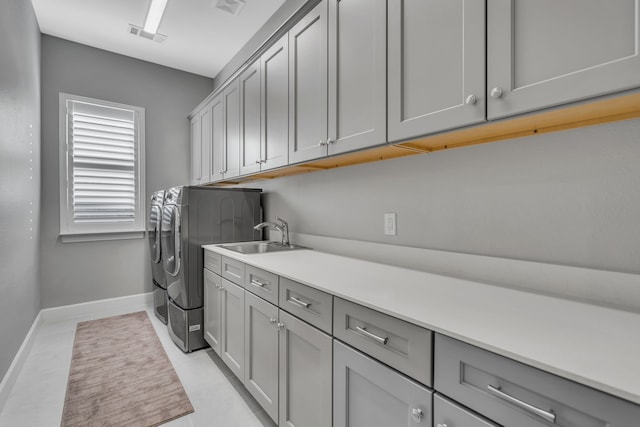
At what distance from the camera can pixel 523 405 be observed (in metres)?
0.62

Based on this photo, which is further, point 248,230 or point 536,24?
point 248,230

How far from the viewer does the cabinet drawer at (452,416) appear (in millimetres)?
696

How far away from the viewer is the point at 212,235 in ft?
8.20

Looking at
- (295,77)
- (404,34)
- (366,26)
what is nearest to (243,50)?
(295,77)

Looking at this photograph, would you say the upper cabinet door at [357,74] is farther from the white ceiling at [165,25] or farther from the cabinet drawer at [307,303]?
the white ceiling at [165,25]

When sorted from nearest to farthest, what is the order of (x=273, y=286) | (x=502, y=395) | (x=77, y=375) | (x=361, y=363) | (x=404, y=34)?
(x=502, y=395) → (x=361, y=363) → (x=404, y=34) → (x=273, y=286) → (x=77, y=375)

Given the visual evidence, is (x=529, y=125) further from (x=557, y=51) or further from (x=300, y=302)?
(x=300, y=302)

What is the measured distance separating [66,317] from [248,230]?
2.30 metres

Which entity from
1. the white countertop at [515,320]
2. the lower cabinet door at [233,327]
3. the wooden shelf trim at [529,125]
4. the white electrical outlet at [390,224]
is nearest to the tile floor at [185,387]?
the lower cabinet door at [233,327]

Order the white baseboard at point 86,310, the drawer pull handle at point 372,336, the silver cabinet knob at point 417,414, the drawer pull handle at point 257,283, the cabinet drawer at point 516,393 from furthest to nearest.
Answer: the white baseboard at point 86,310
the drawer pull handle at point 257,283
the drawer pull handle at point 372,336
the silver cabinet knob at point 417,414
the cabinet drawer at point 516,393

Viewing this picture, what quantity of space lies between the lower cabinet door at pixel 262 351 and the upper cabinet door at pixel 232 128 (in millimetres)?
1352

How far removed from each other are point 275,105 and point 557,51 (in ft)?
5.26

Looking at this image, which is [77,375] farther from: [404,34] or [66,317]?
[404,34]

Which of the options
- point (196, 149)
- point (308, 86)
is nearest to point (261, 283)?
point (308, 86)
